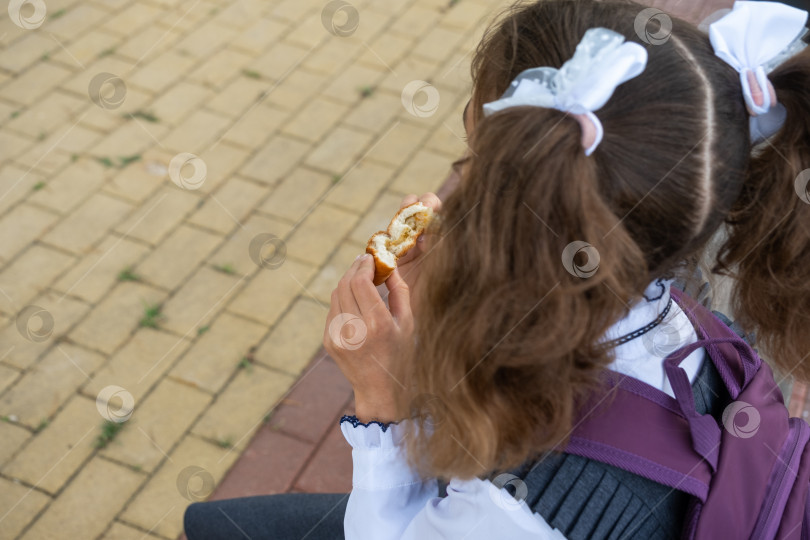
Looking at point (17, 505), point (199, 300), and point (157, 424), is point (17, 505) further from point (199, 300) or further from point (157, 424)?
point (199, 300)

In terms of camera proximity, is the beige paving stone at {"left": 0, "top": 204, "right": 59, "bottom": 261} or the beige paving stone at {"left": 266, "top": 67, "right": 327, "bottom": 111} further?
the beige paving stone at {"left": 266, "top": 67, "right": 327, "bottom": 111}

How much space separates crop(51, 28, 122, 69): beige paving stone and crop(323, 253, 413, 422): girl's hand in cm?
309

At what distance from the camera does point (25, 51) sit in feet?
13.3

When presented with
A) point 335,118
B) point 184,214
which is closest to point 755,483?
point 184,214

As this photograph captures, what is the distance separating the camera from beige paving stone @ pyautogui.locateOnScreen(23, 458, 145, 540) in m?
2.45

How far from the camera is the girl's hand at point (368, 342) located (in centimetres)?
145

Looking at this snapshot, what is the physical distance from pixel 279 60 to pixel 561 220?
3412 mm

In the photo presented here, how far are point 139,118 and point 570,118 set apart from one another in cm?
314

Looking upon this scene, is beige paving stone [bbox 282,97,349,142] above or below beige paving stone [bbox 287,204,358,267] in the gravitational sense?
above

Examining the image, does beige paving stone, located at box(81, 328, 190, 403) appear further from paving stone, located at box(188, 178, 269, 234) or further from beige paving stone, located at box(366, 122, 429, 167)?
beige paving stone, located at box(366, 122, 429, 167)

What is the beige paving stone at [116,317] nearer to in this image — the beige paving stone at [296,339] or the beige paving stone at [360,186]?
the beige paving stone at [296,339]

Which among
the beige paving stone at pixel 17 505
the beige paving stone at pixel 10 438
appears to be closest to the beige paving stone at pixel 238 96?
the beige paving stone at pixel 10 438

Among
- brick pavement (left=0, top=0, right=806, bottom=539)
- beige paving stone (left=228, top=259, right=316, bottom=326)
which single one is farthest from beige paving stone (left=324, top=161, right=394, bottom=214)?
beige paving stone (left=228, top=259, right=316, bottom=326)

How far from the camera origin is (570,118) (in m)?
1.06
